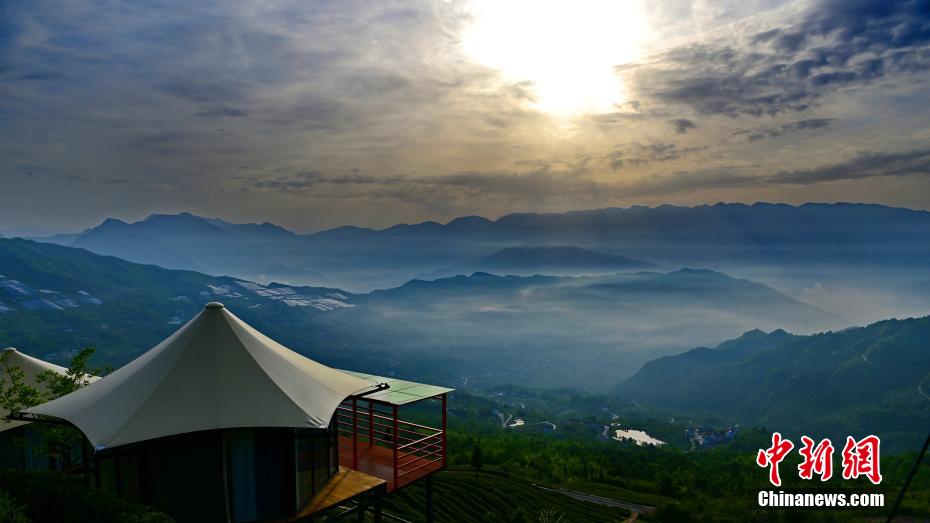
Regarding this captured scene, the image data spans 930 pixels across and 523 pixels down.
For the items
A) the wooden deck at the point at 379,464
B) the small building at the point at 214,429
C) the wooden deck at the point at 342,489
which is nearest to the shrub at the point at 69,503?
the small building at the point at 214,429

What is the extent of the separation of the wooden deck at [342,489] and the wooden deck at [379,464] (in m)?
0.47

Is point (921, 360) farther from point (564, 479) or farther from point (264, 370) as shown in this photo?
point (264, 370)

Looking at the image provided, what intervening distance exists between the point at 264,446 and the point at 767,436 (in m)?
126

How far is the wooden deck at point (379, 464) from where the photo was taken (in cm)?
1677

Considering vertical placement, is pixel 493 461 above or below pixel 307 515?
below

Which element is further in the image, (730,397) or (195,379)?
(730,397)

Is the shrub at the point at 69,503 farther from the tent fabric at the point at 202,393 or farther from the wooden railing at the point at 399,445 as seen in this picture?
the wooden railing at the point at 399,445

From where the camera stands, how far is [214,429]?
527 inches

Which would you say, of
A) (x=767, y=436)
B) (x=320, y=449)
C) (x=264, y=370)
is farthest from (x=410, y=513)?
(x=767, y=436)

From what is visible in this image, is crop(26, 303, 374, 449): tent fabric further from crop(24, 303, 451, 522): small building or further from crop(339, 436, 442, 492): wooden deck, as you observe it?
crop(339, 436, 442, 492): wooden deck

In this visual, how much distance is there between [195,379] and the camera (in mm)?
14273

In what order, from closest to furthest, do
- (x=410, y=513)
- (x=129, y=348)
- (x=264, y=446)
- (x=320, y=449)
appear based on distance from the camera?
(x=264, y=446), (x=320, y=449), (x=410, y=513), (x=129, y=348)

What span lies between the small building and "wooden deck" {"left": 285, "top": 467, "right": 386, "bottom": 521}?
26 millimetres

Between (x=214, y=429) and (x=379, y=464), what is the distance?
565 cm
